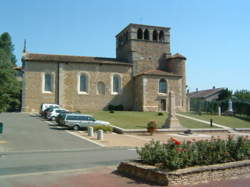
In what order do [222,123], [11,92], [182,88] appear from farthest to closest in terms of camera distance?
[182,88] < [222,123] < [11,92]

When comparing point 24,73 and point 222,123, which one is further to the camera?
point 24,73

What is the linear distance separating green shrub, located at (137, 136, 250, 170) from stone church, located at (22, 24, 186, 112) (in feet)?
117

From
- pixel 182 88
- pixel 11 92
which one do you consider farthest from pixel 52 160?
pixel 182 88

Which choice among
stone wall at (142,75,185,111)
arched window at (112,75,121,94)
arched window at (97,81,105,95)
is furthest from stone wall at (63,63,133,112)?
stone wall at (142,75,185,111)

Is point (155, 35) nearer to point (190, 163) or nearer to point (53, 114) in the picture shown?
point (53, 114)

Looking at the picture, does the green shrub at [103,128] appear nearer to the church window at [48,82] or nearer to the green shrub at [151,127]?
the green shrub at [151,127]

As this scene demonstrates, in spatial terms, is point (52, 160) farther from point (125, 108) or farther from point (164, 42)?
point (164, 42)

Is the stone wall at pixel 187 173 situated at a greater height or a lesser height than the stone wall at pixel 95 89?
lesser

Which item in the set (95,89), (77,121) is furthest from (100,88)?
(77,121)

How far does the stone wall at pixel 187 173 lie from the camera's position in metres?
7.60

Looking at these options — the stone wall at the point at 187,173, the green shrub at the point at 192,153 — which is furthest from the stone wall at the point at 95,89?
the green shrub at the point at 192,153

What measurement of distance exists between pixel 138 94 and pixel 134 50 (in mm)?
7540

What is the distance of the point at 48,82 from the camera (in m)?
44.2

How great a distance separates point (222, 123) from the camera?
34.4m
